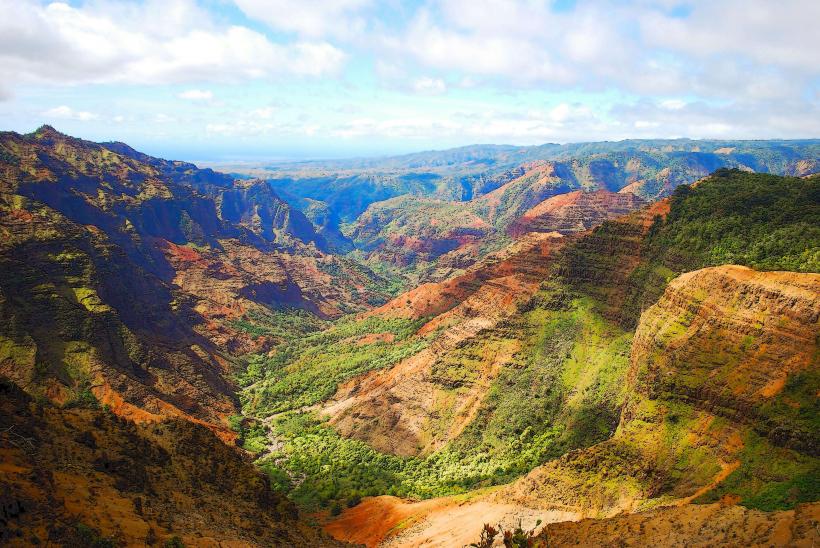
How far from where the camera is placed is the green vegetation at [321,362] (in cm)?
13100

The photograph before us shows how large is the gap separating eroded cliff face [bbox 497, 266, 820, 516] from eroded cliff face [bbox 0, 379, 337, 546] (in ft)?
93.3

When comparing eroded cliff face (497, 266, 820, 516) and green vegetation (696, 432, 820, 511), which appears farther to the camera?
eroded cliff face (497, 266, 820, 516)

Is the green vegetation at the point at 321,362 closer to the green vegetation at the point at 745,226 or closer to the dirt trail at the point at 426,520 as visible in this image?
the dirt trail at the point at 426,520

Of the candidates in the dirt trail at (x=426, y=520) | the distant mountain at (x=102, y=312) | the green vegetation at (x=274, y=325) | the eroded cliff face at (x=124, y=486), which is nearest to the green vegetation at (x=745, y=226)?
the dirt trail at (x=426, y=520)

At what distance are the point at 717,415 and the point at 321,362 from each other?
103647 mm

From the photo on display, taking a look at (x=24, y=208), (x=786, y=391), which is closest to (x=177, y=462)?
(x=786, y=391)

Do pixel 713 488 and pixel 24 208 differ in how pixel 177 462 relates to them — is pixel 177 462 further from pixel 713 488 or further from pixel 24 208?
pixel 24 208

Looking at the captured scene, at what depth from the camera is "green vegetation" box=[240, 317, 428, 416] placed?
430 feet

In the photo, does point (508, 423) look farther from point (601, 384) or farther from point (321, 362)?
point (321, 362)

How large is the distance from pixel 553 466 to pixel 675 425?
13.9 m

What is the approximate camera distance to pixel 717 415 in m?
60.2

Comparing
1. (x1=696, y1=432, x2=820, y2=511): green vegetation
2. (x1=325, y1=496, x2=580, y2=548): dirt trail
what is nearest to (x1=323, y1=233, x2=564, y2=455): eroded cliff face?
(x1=325, y1=496, x2=580, y2=548): dirt trail

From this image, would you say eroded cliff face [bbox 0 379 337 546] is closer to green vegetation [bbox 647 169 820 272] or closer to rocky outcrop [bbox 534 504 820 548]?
rocky outcrop [bbox 534 504 820 548]

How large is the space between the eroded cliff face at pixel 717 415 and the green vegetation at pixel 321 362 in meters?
68.2
